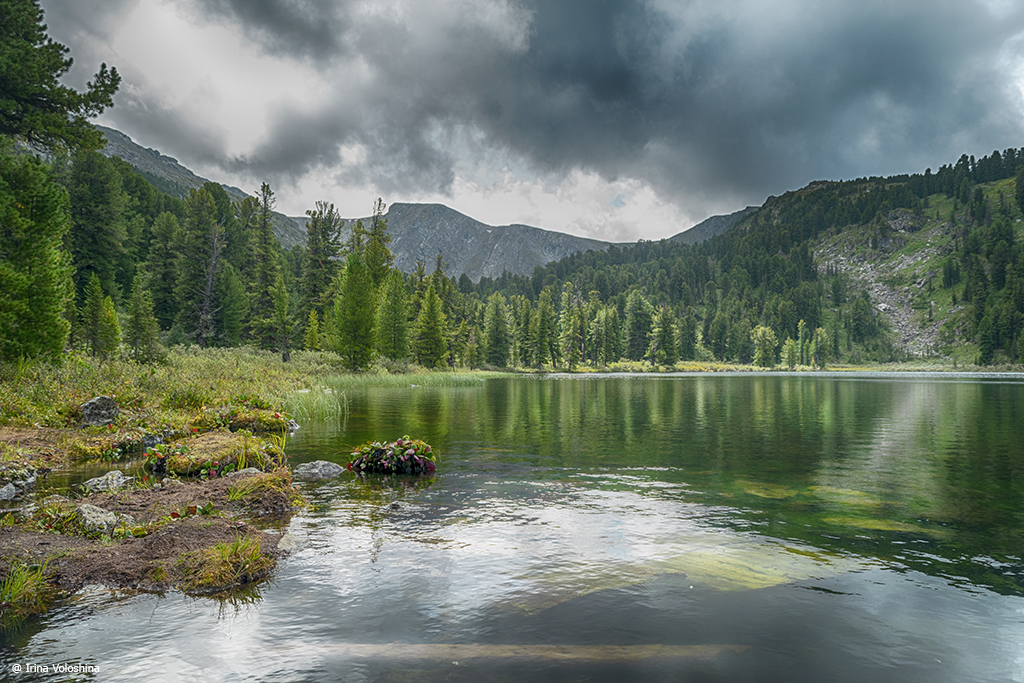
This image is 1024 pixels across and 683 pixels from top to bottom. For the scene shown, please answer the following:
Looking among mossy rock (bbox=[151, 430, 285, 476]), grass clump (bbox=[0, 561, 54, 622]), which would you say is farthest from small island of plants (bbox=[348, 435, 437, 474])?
grass clump (bbox=[0, 561, 54, 622])

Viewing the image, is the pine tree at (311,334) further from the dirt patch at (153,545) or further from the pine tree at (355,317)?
the dirt patch at (153,545)

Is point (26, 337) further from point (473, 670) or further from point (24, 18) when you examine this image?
point (473, 670)

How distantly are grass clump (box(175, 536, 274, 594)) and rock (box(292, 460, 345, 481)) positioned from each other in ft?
20.5

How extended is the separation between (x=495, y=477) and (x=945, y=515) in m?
10.0

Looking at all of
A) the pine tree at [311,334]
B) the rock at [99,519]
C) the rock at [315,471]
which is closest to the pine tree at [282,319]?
the pine tree at [311,334]

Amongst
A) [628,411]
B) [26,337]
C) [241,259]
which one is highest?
[241,259]

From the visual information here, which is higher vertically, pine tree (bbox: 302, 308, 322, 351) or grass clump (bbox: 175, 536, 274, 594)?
pine tree (bbox: 302, 308, 322, 351)

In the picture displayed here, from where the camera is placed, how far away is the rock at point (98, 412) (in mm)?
17672

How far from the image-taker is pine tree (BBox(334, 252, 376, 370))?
196ft

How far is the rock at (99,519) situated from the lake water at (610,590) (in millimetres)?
2045

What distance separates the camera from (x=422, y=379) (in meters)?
59.3

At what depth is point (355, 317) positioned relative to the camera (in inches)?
Result: 2346

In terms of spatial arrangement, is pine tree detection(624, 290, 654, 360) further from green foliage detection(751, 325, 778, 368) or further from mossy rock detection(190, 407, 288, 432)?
mossy rock detection(190, 407, 288, 432)

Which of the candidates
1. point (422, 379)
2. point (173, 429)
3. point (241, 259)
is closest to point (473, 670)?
point (173, 429)
